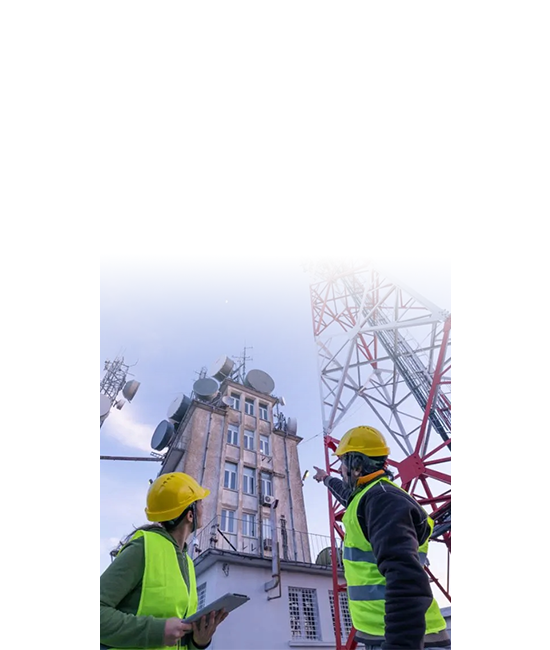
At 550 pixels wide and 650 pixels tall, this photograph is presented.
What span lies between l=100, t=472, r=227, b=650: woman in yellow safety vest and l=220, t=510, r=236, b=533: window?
1092 cm

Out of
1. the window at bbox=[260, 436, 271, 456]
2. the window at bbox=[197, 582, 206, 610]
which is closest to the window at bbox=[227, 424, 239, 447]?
the window at bbox=[260, 436, 271, 456]

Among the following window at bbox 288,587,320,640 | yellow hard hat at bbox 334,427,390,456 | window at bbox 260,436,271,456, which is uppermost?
yellow hard hat at bbox 334,427,390,456

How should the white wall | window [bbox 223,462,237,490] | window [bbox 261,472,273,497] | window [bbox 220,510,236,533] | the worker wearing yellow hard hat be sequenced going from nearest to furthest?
the worker wearing yellow hard hat < the white wall < window [bbox 220,510,236,533] < window [bbox 223,462,237,490] < window [bbox 261,472,273,497]

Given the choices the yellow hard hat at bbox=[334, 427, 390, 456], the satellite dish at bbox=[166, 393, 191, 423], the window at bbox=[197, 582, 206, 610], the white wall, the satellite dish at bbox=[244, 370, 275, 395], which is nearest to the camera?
the yellow hard hat at bbox=[334, 427, 390, 456]

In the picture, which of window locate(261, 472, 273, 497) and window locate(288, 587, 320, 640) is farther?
window locate(261, 472, 273, 497)

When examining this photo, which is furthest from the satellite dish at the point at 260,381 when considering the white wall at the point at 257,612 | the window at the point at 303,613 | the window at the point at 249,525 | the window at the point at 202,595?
the window at the point at 202,595

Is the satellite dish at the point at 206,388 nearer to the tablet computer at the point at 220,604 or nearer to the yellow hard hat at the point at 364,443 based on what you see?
the yellow hard hat at the point at 364,443

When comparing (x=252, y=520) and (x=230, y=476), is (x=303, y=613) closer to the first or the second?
(x=252, y=520)

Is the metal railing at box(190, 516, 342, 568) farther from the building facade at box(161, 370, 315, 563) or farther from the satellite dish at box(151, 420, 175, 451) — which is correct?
the satellite dish at box(151, 420, 175, 451)

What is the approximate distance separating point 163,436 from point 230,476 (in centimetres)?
284

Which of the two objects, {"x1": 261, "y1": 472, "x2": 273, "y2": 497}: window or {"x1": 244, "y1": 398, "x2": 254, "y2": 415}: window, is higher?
{"x1": 244, "y1": 398, "x2": 254, "y2": 415}: window

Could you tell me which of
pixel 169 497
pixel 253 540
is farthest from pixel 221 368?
pixel 169 497

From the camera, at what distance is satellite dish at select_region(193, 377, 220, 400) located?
47.5 feet

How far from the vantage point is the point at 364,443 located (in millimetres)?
2273
